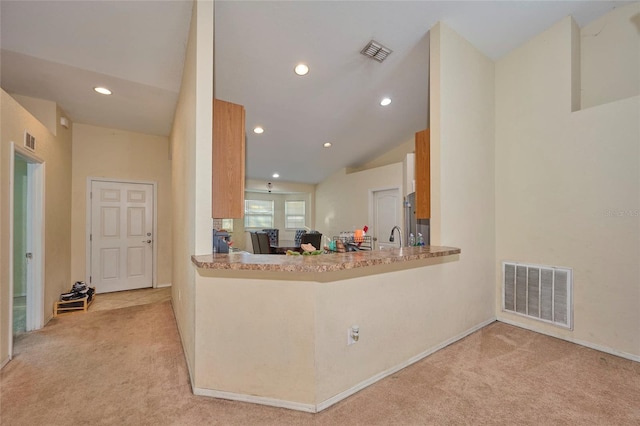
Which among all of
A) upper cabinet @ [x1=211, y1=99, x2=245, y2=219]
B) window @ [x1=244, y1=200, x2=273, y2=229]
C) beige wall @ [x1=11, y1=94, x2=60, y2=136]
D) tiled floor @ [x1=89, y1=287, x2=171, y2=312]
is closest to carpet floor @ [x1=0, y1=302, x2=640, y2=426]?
tiled floor @ [x1=89, y1=287, x2=171, y2=312]

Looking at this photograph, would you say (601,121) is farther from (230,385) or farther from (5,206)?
(5,206)

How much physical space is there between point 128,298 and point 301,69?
159 inches

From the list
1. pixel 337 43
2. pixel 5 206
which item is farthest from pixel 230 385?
pixel 337 43

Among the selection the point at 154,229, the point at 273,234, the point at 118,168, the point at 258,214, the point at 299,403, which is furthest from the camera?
the point at 258,214

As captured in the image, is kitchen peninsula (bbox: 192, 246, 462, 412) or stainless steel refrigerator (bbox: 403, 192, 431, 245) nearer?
kitchen peninsula (bbox: 192, 246, 462, 412)

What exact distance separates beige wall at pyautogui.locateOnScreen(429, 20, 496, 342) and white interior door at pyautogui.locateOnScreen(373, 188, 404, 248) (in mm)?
2310

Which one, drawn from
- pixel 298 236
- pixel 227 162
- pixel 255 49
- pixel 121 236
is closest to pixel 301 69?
pixel 255 49

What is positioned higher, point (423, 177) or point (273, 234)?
point (423, 177)

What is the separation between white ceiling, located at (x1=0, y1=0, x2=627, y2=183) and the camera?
2.16m

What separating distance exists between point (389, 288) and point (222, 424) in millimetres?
1360

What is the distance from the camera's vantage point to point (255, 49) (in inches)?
102

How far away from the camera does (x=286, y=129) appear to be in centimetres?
422

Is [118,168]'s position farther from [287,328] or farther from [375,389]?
[375,389]

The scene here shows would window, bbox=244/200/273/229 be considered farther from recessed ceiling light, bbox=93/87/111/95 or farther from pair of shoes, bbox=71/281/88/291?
recessed ceiling light, bbox=93/87/111/95
